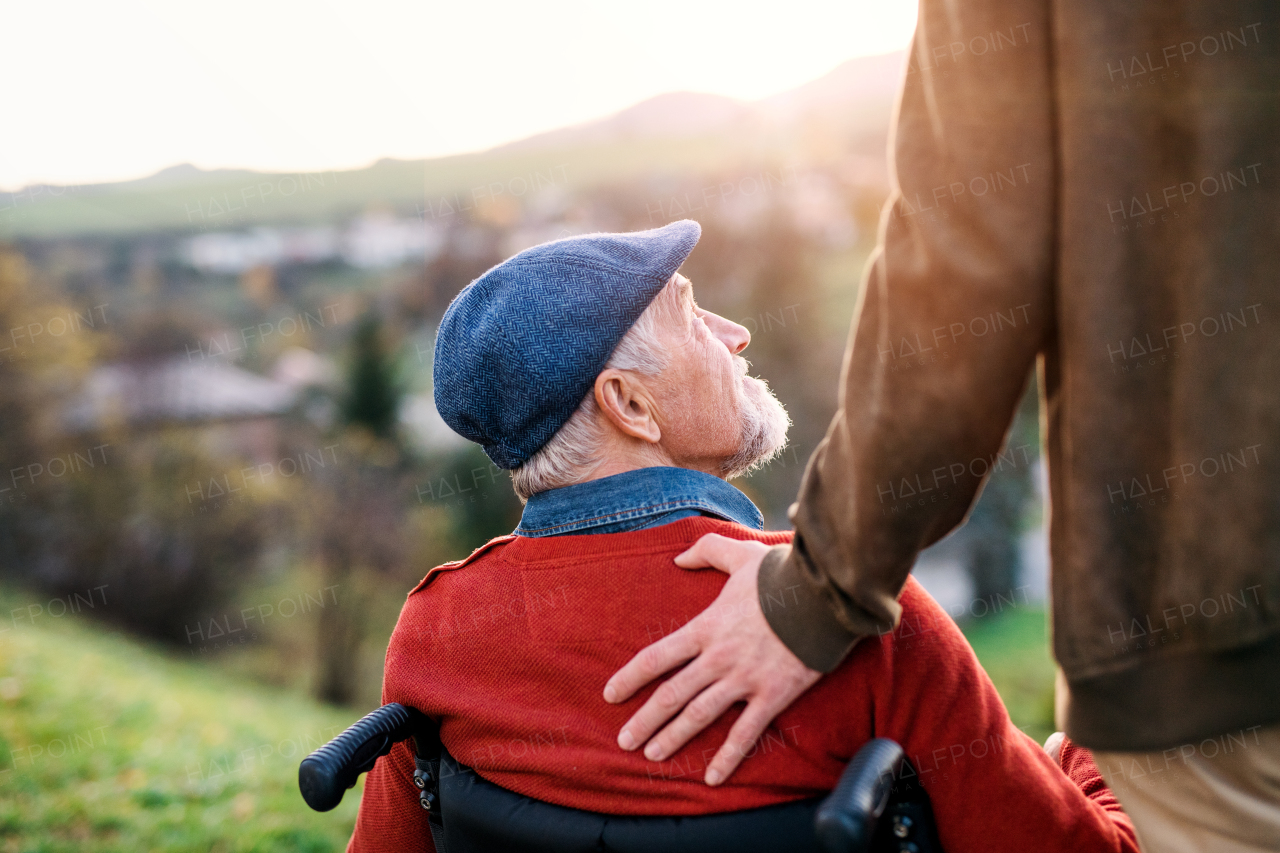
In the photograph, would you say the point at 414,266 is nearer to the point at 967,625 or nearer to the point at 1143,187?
the point at 967,625

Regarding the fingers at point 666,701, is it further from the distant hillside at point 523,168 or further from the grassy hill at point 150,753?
the distant hillside at point 523,168

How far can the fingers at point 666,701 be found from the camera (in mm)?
1075

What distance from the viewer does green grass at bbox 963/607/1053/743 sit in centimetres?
616

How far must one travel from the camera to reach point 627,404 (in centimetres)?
139

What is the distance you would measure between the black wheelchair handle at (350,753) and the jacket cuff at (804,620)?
55cm

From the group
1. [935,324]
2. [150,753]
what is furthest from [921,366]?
[150,753]

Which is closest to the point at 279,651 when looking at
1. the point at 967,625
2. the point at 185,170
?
the point at 967,625

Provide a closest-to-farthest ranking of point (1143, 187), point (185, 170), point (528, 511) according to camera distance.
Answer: point (1143, 187), point (528, 511), point (185, 170)

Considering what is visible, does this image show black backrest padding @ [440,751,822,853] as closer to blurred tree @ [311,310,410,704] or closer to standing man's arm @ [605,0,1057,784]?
standing man's arm @ [605,0,1057,784]

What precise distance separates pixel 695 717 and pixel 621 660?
0.14m

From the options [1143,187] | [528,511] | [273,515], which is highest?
[1143,187]

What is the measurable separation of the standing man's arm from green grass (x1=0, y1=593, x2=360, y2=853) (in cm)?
355

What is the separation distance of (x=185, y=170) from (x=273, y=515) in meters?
20.9

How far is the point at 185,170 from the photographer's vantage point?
88.6ft
